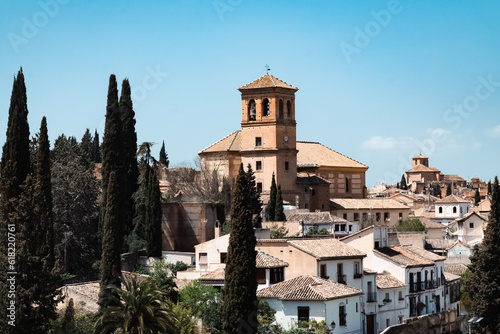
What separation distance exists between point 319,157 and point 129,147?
98.8 ft

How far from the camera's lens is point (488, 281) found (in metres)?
42.5


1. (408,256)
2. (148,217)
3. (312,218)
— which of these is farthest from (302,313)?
(312,218)

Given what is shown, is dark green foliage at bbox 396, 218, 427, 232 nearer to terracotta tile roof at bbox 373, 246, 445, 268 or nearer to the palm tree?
terracotta tile roof at bbox 373, 246, 445, 268

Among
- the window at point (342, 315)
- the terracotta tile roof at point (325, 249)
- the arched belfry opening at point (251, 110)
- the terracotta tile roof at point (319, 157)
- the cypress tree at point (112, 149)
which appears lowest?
the window at point (342, 315)

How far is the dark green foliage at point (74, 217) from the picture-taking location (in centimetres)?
4409

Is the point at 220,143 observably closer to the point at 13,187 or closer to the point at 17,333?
the point at 13,187

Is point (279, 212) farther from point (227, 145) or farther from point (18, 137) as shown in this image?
point (18, 137)

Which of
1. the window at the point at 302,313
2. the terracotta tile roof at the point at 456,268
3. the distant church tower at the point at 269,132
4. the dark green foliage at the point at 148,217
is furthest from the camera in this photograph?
the distant church tower at the point at 269,132

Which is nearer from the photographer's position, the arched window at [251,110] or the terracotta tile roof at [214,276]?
the terracotta tile roof at [214,276]

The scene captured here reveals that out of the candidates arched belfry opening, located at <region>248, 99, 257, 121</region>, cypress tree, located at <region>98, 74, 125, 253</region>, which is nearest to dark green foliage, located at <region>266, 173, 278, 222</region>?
arched belfry opening, located at <region>248, 99, 257, 121</region>

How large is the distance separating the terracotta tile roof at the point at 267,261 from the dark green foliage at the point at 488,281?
10.7m

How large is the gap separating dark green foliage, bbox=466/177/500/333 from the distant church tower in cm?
2559

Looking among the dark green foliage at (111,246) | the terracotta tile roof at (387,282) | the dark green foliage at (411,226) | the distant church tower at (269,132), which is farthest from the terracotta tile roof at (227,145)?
the dark green foliage at (111,246)

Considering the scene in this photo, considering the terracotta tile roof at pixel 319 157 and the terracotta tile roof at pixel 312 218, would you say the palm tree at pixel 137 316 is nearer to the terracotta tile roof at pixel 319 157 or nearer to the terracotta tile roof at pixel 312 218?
the terracotta tile roof at pixel 312 218
